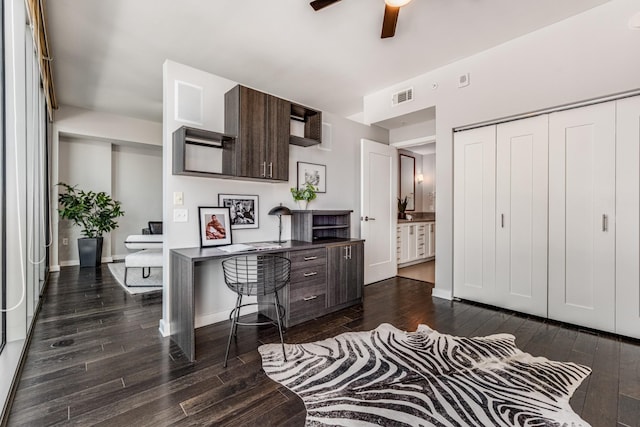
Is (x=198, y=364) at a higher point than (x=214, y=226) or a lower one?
lower

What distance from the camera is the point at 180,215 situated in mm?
2781

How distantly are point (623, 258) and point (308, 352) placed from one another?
2953 mm

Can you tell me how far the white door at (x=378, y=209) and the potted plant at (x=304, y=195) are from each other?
1.03m

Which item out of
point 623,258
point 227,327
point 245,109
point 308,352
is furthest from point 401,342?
point 245,109

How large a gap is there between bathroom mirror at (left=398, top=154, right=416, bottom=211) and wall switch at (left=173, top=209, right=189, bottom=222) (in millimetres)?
4778

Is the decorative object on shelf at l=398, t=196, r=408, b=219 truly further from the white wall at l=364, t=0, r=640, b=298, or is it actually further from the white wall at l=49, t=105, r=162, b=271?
the white wall at l=49, t=105, r=162, b=271

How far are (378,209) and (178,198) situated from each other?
9.55ft

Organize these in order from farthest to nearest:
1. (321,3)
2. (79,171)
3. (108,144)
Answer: (108,144) → (79,171) → (321,3)

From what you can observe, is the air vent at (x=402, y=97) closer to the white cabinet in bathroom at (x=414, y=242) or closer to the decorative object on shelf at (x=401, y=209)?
the white cabinet in bathroom at (x=414, y=242)

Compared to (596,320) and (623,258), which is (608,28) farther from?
(596,320)

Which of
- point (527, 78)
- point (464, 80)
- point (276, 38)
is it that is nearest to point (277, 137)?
point (276, 38)

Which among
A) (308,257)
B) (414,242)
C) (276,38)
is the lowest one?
(414,242)

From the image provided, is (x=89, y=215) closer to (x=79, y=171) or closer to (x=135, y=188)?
(x=79, y=171)

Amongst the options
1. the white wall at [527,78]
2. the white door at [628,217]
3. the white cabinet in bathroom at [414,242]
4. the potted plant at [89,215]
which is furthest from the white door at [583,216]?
the potted plant at [89,215]
